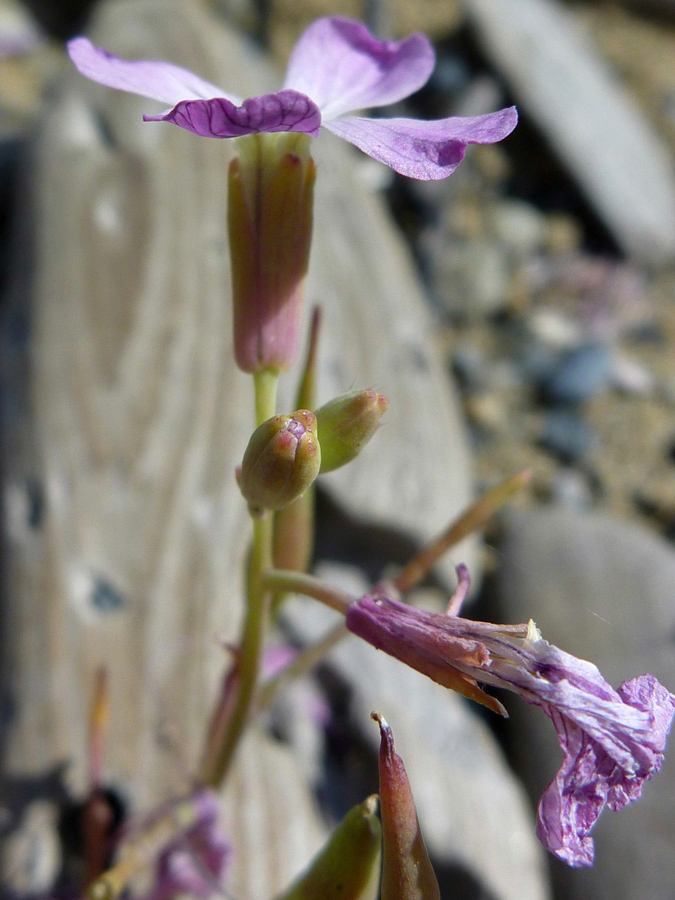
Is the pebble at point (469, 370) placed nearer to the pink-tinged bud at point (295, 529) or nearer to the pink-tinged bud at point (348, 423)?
the pink-tinged bud at point (295, 529)

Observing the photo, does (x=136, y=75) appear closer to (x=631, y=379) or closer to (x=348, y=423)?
(x=348, y=423)

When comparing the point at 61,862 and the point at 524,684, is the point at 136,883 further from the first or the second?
the point at 524,684

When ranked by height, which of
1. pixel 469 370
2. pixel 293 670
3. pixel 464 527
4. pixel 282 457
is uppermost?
pixel 282 457

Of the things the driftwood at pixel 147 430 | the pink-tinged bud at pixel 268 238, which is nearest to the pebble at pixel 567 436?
the driftwood at pixel 147 430

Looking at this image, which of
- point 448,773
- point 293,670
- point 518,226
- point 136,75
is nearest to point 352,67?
point 136,75

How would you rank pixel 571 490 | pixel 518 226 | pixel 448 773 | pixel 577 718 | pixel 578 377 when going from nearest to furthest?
pixel 577 718
pixel 448 773
pixel 571 490
pixel 578 377
pixel 518 226

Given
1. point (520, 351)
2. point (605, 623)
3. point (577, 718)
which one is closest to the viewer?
point (577, 718)
